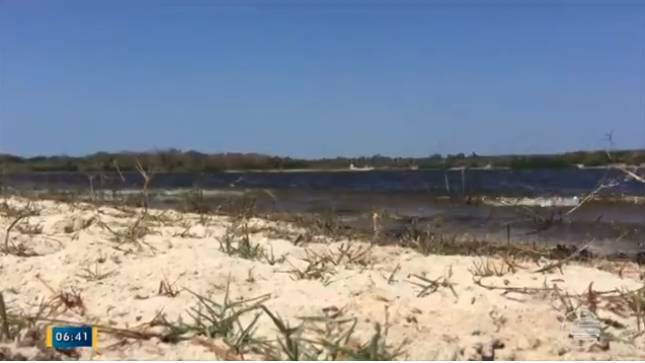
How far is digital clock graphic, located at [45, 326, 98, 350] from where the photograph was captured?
307 centimetres

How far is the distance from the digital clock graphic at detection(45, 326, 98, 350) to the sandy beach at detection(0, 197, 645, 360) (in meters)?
0.04

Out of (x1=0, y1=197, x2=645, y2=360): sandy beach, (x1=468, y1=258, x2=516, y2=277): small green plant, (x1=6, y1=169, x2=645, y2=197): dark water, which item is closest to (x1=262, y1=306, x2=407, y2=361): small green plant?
(x1=0, y1=197, x2=645, y2=360): sandy beach

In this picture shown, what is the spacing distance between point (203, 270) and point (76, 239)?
1273mm

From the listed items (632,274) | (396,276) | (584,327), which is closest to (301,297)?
(396,276)

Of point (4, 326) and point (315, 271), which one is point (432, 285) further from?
point (4, 326)

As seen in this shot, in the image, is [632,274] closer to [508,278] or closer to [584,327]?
[508,278]

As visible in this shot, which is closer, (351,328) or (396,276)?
(351,328)

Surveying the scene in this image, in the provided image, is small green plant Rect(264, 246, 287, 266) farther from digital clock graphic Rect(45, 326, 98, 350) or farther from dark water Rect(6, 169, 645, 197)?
dark water Rect(6, 169, 645, 197)

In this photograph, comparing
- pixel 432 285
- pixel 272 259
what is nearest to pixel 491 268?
pixel 432 285

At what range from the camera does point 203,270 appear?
4008mm

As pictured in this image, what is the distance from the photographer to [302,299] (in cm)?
358

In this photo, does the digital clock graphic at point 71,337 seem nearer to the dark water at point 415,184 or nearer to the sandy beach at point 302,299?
the sandy beach at point 302,299

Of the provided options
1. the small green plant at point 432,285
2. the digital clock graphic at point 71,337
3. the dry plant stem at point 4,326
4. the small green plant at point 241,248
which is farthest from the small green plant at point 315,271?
the dry plant stem at point 4,326

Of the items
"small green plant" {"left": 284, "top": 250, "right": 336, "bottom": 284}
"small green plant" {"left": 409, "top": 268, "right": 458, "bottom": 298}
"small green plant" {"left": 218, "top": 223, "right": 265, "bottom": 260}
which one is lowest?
"small green plant" {"left": 409, "top": 268, "right": 458, "bottom": 298}
